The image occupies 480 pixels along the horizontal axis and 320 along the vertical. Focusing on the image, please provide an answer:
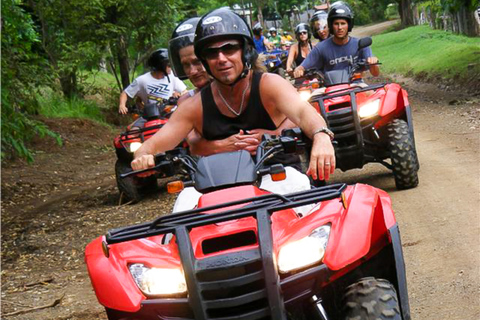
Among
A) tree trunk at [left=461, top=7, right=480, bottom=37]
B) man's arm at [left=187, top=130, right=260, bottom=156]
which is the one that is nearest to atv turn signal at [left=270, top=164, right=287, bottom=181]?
man's arm at [left=187, top=130, right=260, bottom=156]

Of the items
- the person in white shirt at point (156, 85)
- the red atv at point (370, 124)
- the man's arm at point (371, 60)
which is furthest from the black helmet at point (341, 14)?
the person in white shirt at point (156, 85)

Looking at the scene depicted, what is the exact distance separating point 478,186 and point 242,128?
3.75m

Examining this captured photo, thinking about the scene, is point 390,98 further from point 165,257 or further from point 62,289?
point 165,257

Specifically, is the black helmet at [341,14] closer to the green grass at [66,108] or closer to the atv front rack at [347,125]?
the atv front rack at [347,125]

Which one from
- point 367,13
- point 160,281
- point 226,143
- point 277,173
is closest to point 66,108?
point 226,143

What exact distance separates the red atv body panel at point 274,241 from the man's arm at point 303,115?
0.95 feet

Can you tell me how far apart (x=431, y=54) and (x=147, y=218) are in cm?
1879

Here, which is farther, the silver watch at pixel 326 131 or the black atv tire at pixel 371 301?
the silver watch at pixel 326 131

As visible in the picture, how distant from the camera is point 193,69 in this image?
601cm

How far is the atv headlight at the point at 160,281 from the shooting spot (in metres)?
3.17

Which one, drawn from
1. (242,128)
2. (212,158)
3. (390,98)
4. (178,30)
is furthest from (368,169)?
(212,158)

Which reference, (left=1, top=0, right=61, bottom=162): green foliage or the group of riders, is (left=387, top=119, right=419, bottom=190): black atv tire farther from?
(left=1, top=0, right=61, bottom=162): green foliage

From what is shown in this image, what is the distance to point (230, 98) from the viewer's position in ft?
15.6

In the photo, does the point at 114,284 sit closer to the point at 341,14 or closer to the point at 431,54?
the point at 341,14
